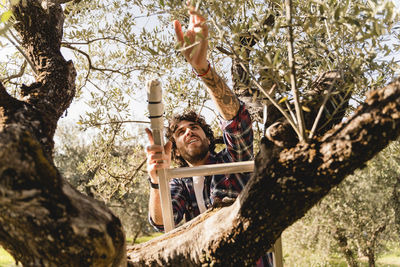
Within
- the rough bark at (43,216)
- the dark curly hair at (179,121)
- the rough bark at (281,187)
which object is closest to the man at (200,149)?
the dark curly hair at (179,121)

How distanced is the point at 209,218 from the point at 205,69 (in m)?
1.01

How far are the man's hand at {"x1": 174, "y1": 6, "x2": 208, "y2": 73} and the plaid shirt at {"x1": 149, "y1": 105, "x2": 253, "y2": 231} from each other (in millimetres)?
725

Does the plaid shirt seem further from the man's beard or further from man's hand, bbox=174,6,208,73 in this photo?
man's hand, bbox=174,6,208,73

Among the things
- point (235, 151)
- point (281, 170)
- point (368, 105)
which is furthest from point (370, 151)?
point (235, 151)

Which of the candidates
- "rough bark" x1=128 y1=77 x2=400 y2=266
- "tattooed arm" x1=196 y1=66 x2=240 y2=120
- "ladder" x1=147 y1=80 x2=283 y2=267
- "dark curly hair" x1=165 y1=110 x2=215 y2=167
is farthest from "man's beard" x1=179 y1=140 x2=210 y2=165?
"rough bark" x1=128 y1=77 x2=400 y2=266

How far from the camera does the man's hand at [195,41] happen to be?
1.65 m

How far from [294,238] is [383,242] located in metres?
4.50

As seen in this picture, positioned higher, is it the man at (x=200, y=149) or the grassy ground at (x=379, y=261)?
the man at (x=200, y=149)

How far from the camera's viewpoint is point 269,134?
5.41 feet

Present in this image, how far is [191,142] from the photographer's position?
12.1 feet

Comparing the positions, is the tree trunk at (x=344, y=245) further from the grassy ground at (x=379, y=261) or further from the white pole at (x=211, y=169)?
the white pole at (x=211, y=169)

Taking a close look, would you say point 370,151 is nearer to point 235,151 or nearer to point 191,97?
point 235,151

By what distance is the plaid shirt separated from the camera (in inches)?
110

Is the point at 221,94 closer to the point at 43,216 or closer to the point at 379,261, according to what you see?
the point at 43,216
